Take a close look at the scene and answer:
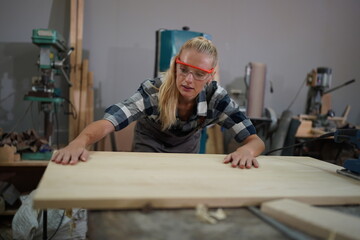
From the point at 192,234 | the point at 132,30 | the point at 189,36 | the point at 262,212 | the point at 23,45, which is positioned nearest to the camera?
the point at 192,234

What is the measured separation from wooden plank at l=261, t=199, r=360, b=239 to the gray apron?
110 centimetres

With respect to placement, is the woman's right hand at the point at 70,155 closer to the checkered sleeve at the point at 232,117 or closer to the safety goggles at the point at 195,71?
the safety goggles at the point at 195,71

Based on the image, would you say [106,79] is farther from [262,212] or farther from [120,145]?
[262,212]

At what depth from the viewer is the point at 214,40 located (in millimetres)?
3387

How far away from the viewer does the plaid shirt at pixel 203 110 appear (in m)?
1.64

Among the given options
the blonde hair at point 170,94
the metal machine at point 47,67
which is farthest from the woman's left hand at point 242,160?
the metal machine at point 47,67

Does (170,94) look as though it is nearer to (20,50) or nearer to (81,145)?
(81,145)

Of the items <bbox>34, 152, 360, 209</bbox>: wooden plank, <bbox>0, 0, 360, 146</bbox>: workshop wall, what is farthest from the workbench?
<bbox>0, 0, 360, 146</bbox>: workshop wall

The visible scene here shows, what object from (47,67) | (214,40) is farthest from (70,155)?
(214,40)

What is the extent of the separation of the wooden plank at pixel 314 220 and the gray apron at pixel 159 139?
1.10m

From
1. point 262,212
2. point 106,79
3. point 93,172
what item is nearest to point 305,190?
point 262,212

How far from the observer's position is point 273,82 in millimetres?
3656

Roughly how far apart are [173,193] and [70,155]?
19.8 inches

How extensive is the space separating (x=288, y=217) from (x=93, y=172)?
614 mm
